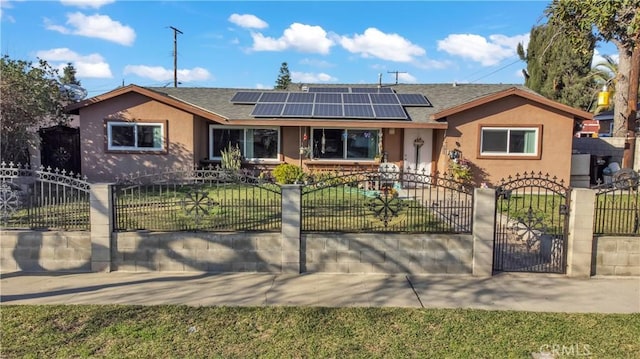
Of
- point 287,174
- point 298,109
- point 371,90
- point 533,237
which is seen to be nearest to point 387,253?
point 533,237

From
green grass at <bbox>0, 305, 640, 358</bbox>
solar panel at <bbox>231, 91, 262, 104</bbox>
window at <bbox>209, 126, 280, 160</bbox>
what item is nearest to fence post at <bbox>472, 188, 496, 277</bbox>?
green grass at <bbox>0, 305, 640, 358</bbox>

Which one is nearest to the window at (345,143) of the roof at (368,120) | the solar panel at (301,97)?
the roof at (368,120)

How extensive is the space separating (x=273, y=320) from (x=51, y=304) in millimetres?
2603

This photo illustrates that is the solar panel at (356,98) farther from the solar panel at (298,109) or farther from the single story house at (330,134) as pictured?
the solar panel at (298,109)

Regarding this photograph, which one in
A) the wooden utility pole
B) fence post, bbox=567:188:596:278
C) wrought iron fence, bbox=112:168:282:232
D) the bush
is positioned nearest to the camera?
fence post, bbox=567:188:596:278

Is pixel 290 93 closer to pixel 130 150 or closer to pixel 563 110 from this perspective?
pixel 130 150

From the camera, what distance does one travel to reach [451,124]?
47.8 ft

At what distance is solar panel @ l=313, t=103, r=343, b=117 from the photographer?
15053 mm

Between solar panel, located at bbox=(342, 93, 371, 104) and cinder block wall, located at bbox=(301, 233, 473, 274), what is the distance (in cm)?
1105

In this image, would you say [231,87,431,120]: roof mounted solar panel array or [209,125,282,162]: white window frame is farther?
[209,125,282,162]: white window frame

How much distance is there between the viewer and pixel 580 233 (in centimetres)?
605

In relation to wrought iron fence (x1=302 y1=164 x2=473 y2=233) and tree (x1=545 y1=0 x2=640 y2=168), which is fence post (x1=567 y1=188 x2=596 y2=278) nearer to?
wrought iron fence (x1=302 y1=164 x2=473 y2=233)

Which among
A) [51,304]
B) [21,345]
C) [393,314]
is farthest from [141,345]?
[393,314]

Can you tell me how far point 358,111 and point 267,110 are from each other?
10.9ft
